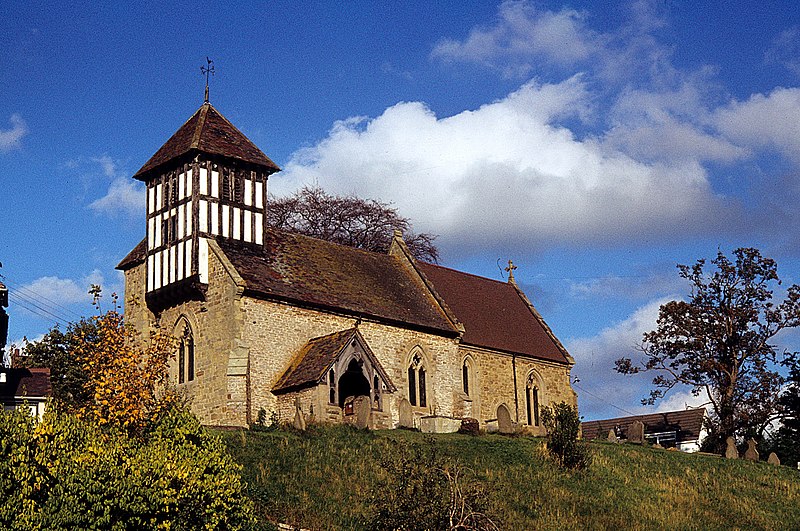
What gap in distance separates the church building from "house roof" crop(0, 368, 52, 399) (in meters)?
4.00

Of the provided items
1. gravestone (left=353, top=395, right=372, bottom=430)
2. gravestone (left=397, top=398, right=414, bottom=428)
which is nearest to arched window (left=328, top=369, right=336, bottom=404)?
gravestone (left=353, top=395, right=372, bottom=430)

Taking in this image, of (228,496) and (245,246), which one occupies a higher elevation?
(245,246)

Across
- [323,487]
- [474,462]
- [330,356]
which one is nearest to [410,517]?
[323,487]

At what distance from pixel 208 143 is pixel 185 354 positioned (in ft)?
26.2

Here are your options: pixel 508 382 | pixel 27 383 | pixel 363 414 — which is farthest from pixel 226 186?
pixel 508 382

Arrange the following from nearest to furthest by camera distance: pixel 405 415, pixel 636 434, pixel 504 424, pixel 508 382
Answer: pixel 405 415
pixel 504 424
pixel 636 434
pixel 508 382

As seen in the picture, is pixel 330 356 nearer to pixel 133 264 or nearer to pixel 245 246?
pixel 245 246

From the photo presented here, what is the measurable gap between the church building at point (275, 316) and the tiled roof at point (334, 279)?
0.24 ft

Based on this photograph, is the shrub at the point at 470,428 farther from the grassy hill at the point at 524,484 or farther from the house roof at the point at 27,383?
the house roof at the point at 27,383

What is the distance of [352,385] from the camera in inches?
1634

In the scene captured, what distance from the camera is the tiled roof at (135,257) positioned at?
146 feet

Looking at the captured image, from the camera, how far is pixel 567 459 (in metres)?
34.2

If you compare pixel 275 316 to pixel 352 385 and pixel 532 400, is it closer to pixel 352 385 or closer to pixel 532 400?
pixel 352 385

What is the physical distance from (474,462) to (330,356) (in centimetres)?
805
